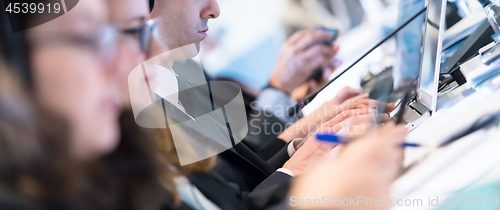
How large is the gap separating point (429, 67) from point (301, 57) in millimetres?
309

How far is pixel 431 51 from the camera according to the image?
1.72ft

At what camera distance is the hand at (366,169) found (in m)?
0.32

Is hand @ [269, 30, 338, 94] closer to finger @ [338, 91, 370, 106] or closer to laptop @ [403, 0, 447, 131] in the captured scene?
finger @ [338, 91, 370, 106]

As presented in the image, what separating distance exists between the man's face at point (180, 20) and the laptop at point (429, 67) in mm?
459

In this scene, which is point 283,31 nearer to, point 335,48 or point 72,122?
A: point 335,48

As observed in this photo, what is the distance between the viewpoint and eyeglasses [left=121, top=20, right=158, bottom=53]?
0.52 metres

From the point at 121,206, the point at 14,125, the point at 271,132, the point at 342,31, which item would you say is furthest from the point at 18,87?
the point at 342,31

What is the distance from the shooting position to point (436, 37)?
52 centimetres

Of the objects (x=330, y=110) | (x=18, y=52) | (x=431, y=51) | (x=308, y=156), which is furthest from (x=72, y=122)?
(x=431, y=51)

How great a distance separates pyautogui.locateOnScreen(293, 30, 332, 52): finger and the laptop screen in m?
0.25

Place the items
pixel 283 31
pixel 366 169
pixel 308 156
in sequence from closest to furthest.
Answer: pixel 366 169, pixel 308 156, pixel 283 31

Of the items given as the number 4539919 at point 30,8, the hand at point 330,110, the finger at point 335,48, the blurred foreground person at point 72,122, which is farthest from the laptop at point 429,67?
the number 4539919 at point 30,8

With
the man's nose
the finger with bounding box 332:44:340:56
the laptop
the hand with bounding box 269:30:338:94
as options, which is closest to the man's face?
the man's nose

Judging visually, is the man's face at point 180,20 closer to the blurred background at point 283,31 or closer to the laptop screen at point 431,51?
the blurred background at point 283,31
